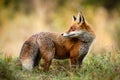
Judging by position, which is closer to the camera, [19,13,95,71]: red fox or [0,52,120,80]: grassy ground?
[0,52,120,80]: grassy ground

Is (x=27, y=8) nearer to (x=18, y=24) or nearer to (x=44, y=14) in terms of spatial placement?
(x=44, y=14)

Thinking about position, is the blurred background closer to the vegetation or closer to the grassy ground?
the vegetation

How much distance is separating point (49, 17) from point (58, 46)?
22.2 meters

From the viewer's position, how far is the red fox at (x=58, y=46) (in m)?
15.3

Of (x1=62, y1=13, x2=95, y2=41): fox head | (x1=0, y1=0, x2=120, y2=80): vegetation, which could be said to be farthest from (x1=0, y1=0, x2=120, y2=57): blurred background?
(x1=62, y1=13, x2=95, y2=41): fox head

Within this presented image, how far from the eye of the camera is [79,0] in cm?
3903

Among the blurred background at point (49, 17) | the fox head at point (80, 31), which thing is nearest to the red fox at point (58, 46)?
the fox head at point (80, 31)

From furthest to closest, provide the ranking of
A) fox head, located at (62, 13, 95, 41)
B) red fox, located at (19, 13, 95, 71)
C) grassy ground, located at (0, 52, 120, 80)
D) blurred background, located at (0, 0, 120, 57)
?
blurred background, located at (0, 0, 120, 57)
fox head, located at (62, 13, 95, 41)
red fox, located at (19, 13, 95, 71)
grassy ground, located at (0, 52, 120, 80)

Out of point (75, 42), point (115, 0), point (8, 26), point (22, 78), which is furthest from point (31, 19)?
point (22, 78)

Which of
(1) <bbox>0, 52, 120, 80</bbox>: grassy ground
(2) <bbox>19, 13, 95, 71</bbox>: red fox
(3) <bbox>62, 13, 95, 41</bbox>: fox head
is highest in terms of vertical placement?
(3) <bbox>62, 13, 95, 41</bbox>: fox head

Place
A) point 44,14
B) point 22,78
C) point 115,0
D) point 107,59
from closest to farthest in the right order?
point 22,78, point 107,59, point 44,14, point 115,0

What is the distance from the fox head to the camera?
1559 centimetres

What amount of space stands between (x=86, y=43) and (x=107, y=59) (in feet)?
3.13

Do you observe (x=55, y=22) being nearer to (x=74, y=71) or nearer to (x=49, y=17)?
(x=49, y=17)
